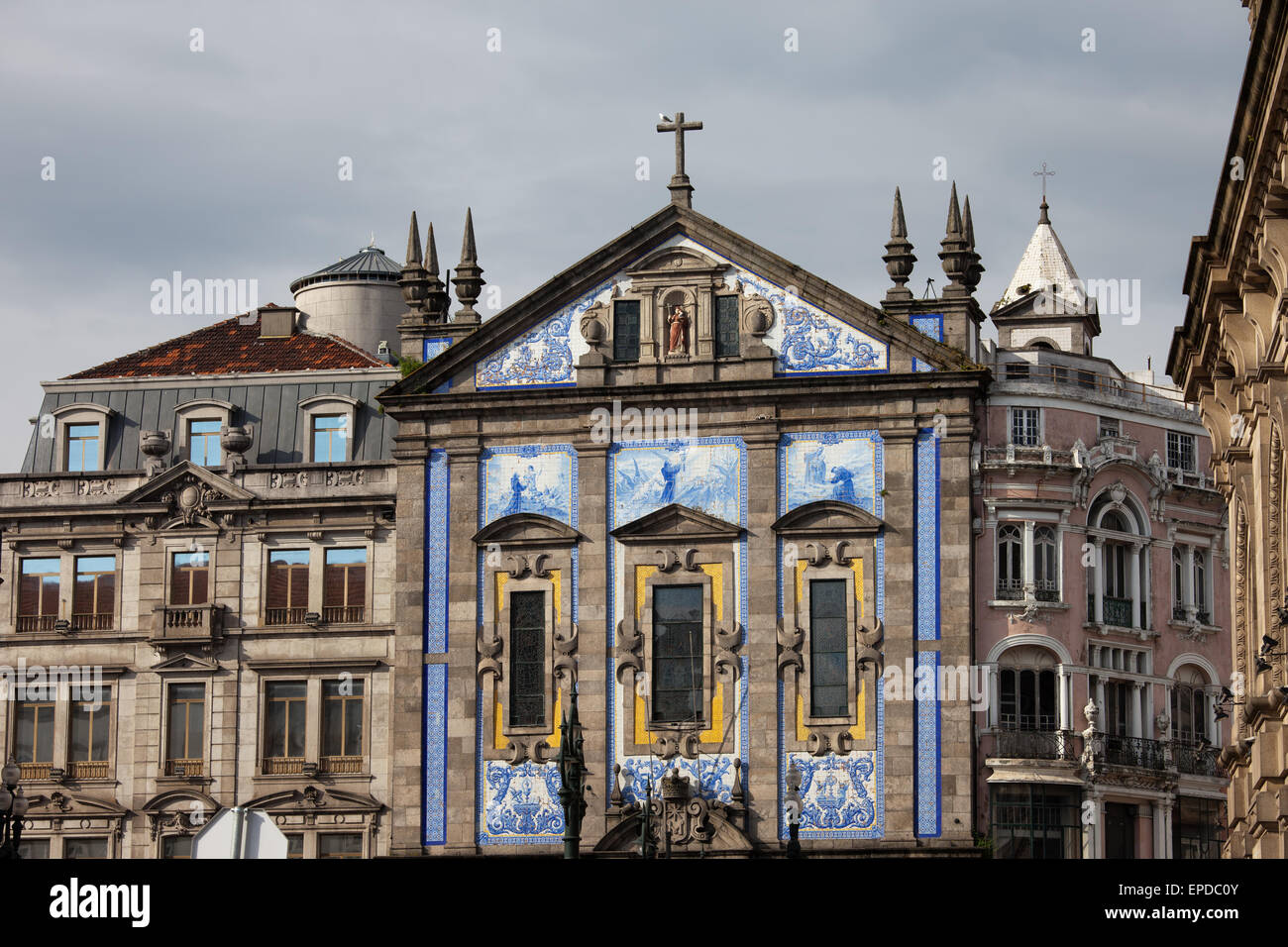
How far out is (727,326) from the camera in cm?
6203

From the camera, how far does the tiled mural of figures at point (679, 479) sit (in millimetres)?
60938

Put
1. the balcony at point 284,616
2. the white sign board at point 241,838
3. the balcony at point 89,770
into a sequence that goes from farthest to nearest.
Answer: the balcony at point 284,616, the balcony at point 89,770, the white sign board at point 241,838

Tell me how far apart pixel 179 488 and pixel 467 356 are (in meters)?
8.42

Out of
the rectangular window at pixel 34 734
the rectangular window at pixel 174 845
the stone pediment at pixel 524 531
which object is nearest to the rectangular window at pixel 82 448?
the rectangular window at pixel 34 734

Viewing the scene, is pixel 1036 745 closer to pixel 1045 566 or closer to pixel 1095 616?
pixel 1095 616

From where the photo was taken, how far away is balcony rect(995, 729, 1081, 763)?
58500 millimetres

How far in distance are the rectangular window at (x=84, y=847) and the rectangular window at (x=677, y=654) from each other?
14.3 m

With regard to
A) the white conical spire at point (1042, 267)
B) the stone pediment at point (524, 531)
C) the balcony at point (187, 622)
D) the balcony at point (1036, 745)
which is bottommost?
the balcony at point (1036, 745)

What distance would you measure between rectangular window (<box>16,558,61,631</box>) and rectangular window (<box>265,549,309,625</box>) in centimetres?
565

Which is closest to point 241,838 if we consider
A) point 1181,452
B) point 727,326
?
point 727,326

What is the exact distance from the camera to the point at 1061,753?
58.7 metres

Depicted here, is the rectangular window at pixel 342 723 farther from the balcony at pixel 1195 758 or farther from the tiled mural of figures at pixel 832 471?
the balcony at pixel 1195 758
